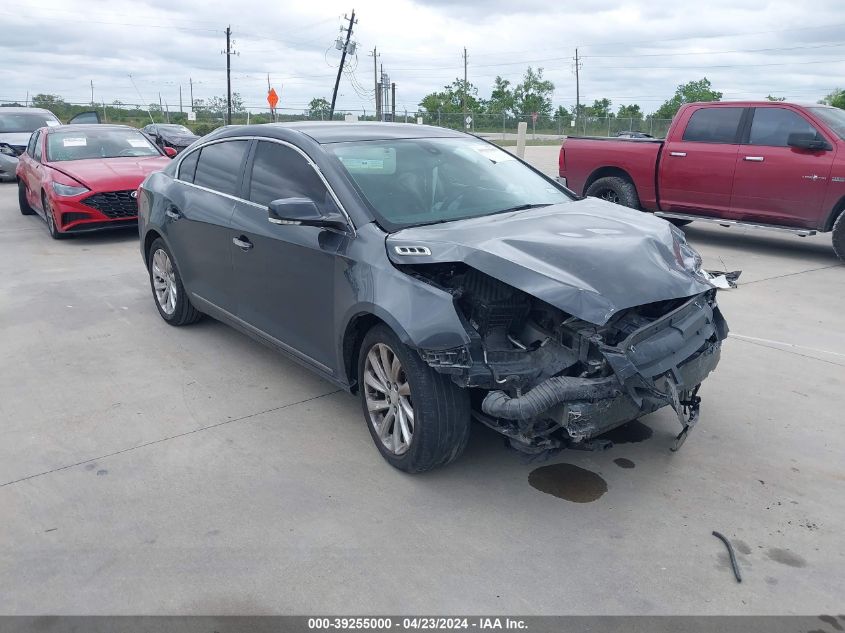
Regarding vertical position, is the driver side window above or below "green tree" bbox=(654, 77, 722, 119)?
below

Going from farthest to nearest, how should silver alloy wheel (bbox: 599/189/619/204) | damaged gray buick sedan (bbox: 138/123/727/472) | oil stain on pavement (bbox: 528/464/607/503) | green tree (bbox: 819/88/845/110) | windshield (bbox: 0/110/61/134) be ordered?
green tree (bbox: 819/88/845/110) < windshield (bbox: 0/110/61/134) < silver alloy wheel (bbox: 599/189/619/204) < oil stain on pavement (bbox: 528/464/607/503) < damaged gray buick sedan (bbox: 138/123/727/472)

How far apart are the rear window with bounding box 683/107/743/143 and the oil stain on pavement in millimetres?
7297

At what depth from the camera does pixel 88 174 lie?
995 centimetres

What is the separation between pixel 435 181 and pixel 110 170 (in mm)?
7238

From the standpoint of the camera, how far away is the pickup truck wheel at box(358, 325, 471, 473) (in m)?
3.42

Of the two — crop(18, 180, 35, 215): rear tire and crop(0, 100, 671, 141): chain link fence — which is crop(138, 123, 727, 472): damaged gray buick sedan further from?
crop(0, 100, 671, 141): chain link fence

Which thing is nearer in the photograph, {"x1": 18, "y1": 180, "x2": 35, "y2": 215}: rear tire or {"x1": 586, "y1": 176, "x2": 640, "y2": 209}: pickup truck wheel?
{"x1": 586, "y1": 176, "x2": 640, "y2": 209}: pickup truck wheel

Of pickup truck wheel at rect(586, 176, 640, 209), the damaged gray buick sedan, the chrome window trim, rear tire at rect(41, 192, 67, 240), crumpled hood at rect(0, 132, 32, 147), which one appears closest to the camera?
the damaged gray buick sedan

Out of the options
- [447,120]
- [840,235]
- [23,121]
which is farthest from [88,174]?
[447,120]

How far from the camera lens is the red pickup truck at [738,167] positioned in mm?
8758

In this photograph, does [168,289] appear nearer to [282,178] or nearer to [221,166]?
[221,166]

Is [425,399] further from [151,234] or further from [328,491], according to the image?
[151,234]

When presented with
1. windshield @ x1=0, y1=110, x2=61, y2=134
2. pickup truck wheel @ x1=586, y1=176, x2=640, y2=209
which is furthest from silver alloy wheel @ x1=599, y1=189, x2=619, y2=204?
windshield @ x1=0, y1=110, x2=61, y2=134

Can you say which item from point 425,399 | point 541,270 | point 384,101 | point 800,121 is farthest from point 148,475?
point 384,101
